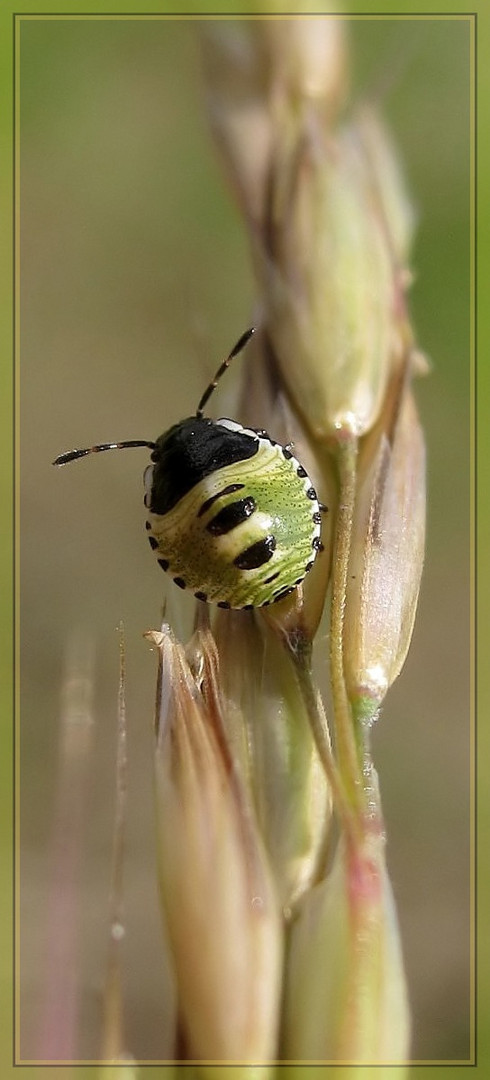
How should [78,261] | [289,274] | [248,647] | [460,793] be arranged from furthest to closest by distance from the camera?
[78,261] → [460,793] → [289,274] → [248,647]

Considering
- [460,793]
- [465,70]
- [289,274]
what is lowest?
[460,793]

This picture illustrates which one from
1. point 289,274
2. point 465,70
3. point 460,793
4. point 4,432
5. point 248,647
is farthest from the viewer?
point 465,70

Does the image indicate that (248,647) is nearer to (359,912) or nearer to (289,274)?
(359,912)

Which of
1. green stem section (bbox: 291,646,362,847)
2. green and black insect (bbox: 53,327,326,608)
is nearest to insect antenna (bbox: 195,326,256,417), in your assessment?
green and black insect (bbox: 53,327,326,608)

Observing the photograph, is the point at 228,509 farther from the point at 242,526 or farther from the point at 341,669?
the point at 341,669

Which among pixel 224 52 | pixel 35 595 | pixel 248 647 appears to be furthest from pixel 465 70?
pixel 248 647

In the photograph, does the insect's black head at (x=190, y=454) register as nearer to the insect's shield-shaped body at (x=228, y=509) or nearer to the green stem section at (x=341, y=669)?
the insect's shield-shaped body at (x=228, y=509)

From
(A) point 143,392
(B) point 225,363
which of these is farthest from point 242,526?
(A) point 143,392

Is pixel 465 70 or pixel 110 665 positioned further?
pixel 465 70
